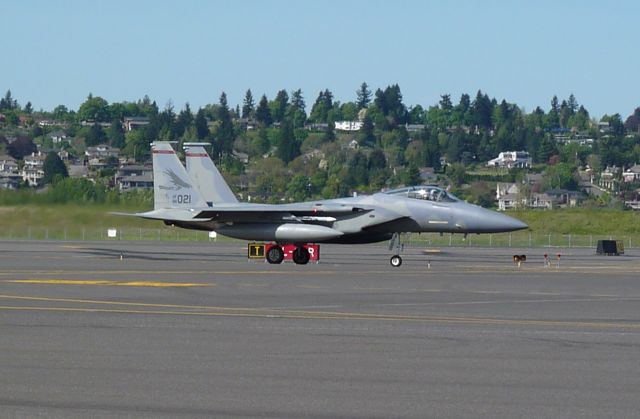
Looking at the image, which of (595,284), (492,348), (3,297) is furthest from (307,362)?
(595,284)

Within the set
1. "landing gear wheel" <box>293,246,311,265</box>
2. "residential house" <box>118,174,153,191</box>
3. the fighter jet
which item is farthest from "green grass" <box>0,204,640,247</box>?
Result: "residential house" <box>118,174,153,191</box>

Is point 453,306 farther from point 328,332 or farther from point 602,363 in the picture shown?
point 602,363

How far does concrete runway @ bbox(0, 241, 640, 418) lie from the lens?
12805 millimetres

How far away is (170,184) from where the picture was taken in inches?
1753

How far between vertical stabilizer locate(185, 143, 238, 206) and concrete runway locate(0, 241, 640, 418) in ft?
41.4

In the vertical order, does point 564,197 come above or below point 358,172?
below

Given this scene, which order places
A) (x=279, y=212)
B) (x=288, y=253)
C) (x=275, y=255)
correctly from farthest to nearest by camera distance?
(x=279, y=212), (x=288, y=253), (x=275, y=255)

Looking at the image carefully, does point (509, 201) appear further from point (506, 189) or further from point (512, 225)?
point (512, 225)

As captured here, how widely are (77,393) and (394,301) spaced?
42.1 feet

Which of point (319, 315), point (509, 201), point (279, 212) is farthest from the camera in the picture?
point (509, 201)

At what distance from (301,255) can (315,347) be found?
2513 cm

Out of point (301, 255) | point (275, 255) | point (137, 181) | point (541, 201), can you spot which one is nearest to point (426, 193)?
point (301, 255)

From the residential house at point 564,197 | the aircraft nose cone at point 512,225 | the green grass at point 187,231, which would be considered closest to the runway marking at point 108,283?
the aircraft nose cone at point 512,225

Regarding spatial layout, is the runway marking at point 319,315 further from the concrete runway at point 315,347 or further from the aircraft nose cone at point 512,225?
the aircraft nose cone at point 512,225
